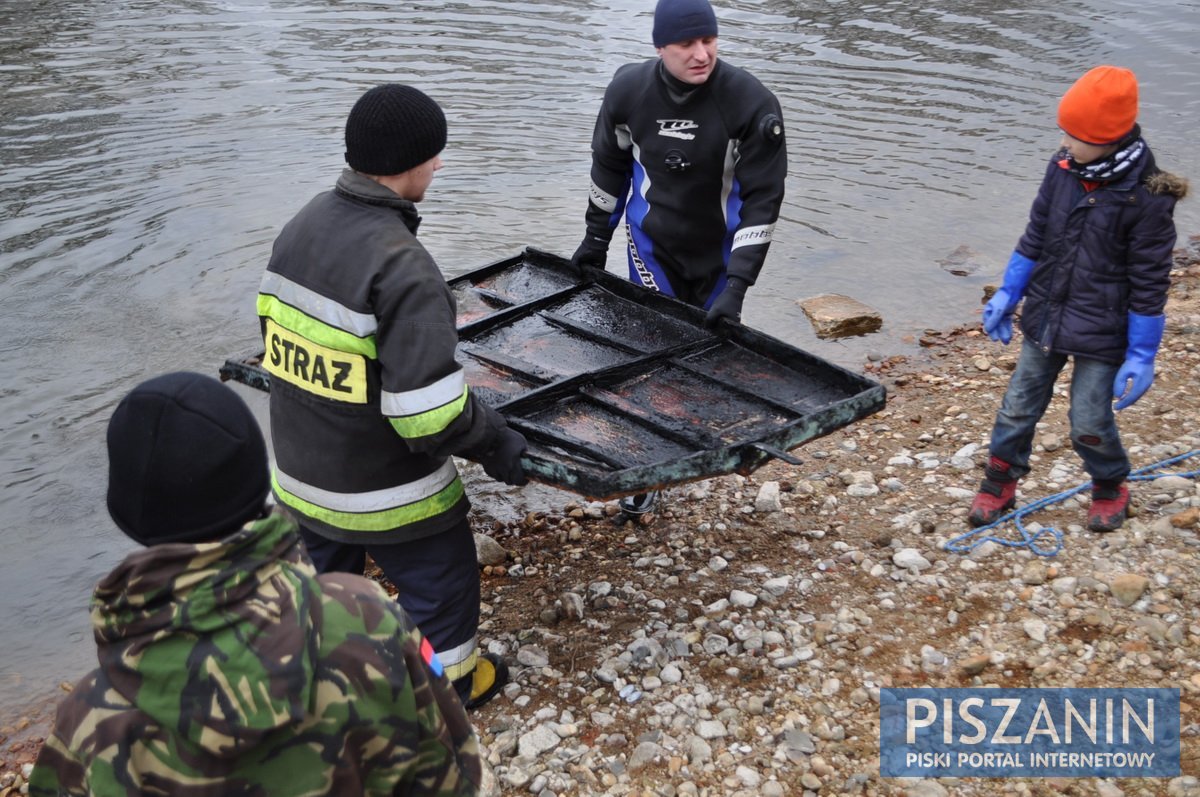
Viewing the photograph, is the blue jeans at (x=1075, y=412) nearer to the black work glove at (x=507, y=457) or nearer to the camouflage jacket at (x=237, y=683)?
the black work glove at (x=507, y=457)

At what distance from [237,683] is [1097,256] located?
12.6 ft

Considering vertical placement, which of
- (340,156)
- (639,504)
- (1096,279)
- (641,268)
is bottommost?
(340,156)

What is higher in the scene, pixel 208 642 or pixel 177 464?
pixel 177 464

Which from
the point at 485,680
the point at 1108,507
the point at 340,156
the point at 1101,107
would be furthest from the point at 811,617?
the point at 340,156

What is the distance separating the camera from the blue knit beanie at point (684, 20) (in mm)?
4656

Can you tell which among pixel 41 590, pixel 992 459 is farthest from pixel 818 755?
pixel 41 590

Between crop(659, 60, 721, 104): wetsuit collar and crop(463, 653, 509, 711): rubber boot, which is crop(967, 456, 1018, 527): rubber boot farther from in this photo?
crop(463, 653, 509, 711): rubber boot

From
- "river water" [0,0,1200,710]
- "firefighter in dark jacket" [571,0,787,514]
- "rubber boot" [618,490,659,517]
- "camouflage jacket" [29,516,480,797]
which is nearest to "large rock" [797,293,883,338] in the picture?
"river water" [0,0,1200,710]

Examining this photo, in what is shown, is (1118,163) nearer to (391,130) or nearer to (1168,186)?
(1168,186)

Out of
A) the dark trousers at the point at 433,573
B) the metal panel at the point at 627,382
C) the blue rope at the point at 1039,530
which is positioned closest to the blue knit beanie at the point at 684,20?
the metal panel at the point at 627,382

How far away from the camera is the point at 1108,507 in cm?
493

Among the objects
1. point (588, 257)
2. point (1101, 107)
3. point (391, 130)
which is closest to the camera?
point (391, 130)

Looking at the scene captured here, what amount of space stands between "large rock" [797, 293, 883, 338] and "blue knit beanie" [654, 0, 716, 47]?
4.22 meters

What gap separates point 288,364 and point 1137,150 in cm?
336
